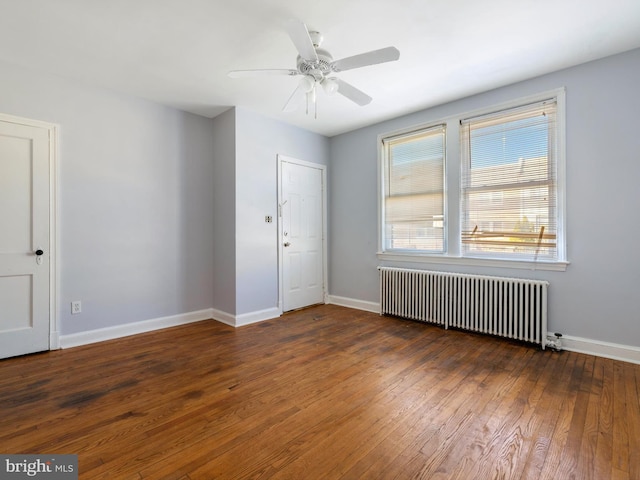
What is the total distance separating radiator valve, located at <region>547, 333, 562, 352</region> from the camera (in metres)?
3.03

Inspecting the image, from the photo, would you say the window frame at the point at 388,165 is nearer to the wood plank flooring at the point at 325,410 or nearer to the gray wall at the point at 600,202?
the gray wall at the point at 600,202

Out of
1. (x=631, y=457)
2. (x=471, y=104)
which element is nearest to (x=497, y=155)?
(x=471, y=104)

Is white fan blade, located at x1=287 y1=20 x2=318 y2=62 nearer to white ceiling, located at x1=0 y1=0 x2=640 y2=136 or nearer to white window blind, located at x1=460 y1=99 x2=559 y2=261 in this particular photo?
white ceiling, located at x1=0 y1=0 x2=640 y2=136

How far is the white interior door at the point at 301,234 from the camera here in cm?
455

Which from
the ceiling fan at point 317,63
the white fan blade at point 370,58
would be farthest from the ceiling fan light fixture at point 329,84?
the white fan blade at point 370,58

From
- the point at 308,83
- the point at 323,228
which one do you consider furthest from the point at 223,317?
the point at 308,83

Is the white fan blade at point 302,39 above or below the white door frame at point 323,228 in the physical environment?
above

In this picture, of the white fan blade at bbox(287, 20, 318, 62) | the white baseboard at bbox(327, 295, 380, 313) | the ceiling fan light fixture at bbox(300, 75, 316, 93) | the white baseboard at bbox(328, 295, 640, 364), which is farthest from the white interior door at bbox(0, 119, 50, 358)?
the white baseboard at bbox(328, 295, 640, 364)

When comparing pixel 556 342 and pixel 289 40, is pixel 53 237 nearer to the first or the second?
pixel 289 40

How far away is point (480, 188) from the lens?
3652mm

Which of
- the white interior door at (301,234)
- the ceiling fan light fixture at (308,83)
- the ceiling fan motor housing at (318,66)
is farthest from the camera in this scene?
the white interior door at (301,234)

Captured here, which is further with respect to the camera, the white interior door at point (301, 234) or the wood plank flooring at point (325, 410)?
the white interior door at point (301, 234)

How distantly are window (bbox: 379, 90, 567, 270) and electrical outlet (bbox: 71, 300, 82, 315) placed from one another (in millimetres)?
3749

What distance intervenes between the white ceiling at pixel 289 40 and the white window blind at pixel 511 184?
0.45 meters
